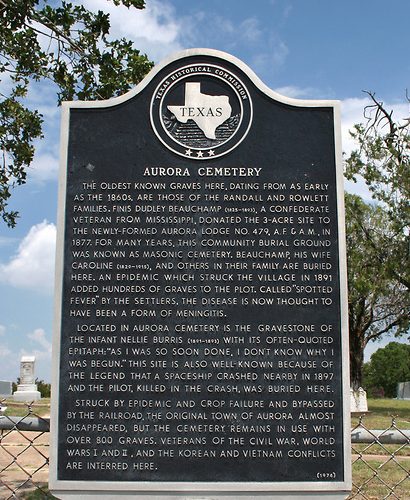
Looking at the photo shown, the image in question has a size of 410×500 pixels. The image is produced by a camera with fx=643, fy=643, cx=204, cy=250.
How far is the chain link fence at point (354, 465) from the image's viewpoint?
5547 mm

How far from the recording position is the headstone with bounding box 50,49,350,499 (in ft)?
16.6

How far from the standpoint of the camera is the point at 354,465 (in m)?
11.1

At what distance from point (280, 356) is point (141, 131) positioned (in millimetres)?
2271

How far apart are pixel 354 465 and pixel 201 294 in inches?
284

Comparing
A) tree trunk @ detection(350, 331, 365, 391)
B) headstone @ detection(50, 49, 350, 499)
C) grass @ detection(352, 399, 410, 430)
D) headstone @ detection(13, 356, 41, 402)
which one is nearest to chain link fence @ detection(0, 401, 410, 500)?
headstone @ detection(50, 49, 350, 499)

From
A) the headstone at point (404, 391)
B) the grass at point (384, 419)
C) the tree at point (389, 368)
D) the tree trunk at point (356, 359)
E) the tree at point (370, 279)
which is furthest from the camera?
the tree at point (389, 368)

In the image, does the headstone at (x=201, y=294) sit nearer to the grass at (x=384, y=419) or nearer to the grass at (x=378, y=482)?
the grass at (x=384, y=419)

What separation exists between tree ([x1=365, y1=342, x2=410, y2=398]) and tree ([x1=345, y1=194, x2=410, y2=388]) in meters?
40.7

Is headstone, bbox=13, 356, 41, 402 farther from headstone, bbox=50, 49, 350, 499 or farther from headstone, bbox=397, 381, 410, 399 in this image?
headstone, bbox=397, 381, 410, 399

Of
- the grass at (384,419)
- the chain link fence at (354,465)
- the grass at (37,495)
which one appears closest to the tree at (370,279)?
the grass at (384,419)

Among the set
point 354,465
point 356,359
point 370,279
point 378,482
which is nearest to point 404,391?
point 356,359

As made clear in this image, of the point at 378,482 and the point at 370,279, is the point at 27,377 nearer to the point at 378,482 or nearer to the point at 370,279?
the point at 370,279

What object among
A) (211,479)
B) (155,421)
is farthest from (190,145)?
(211,479)

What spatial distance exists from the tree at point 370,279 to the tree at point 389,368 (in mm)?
40723
